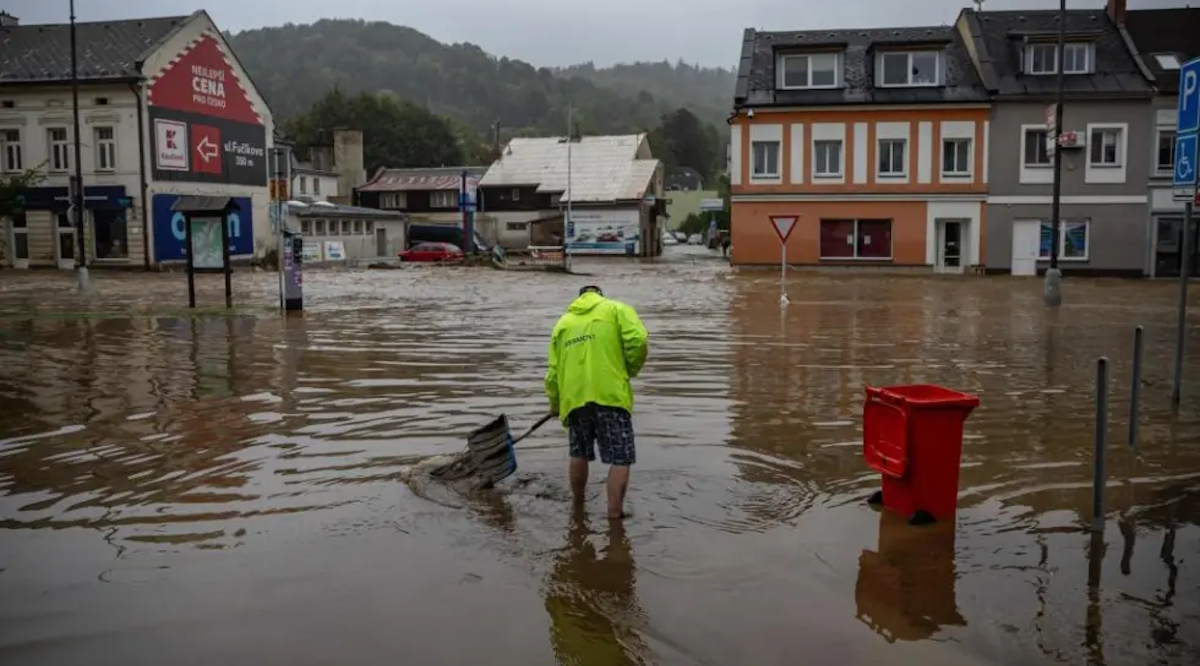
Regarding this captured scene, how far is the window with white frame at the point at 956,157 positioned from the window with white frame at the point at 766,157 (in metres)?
6.48

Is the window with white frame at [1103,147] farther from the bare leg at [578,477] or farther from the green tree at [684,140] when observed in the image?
the green tree at [684,140]

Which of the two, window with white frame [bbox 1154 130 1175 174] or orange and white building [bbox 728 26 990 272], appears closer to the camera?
window with white frame [bbox 1154 130 1175 174]

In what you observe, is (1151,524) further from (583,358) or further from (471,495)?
(471,495)

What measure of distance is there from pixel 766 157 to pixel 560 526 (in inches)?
1478

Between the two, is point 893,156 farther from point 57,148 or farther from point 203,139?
point 57,148

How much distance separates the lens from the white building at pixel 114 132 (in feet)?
139

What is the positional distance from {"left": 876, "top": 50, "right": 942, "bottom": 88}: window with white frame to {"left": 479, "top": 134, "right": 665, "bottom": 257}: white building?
76.5ft

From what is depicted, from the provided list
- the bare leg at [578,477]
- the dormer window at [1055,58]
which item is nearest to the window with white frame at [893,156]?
the dormer window at [1055,58]

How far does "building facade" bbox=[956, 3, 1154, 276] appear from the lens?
132 feet

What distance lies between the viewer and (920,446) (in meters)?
6.48

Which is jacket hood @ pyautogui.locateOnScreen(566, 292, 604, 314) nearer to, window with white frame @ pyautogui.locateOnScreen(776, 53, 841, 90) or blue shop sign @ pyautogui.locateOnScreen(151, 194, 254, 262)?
window with white frame @ pyautogui.locateOnScreen(776, 53, 841, 90)

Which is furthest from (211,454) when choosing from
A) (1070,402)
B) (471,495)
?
(1070,402)

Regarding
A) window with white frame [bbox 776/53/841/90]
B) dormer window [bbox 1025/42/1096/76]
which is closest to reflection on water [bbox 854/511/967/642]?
window with white frame [bbox 776/53/841/90]

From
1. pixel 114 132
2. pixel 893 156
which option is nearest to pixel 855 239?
pixel 893 156
